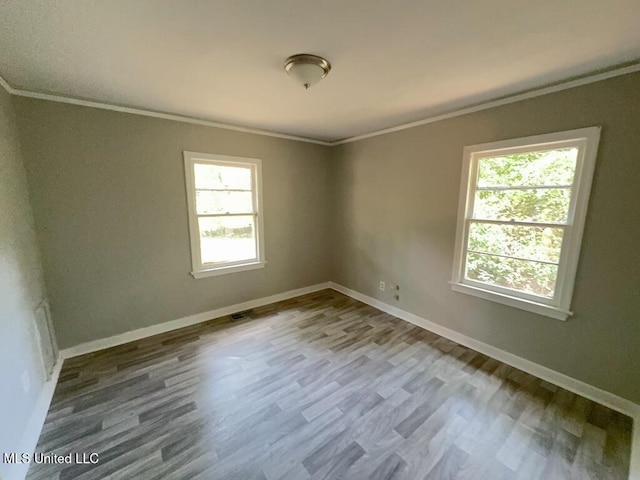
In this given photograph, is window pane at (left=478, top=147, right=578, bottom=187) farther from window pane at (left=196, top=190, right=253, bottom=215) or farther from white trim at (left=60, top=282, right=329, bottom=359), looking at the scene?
white trim at (left=60, top=282, right=329, bottom=359)

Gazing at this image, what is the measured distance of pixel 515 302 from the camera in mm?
2338

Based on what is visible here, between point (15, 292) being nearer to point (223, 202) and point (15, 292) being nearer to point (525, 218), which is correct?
point (223, 202)

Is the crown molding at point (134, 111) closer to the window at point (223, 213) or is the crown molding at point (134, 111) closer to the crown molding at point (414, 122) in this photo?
the crown molding at point (414, 122)

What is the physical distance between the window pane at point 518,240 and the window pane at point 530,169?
1.32ft

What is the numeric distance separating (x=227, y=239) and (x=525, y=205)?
3.28 metres

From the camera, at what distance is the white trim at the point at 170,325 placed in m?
2.53

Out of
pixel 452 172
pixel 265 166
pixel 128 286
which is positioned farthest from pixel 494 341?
pixel 128 286

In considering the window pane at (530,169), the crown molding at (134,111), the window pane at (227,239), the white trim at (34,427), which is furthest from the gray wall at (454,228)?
the white trim at (34,427)

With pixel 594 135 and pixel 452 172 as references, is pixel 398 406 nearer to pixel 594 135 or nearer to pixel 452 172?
pixel 452 172

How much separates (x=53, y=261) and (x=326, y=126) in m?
3.13

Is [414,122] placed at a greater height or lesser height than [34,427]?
greater

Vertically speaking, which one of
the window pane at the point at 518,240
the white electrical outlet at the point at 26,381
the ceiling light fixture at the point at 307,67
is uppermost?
the ceiling light fixture at the point at 307,67

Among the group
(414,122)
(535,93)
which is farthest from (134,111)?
(535,93)

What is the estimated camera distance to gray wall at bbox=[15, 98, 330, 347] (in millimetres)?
2270
